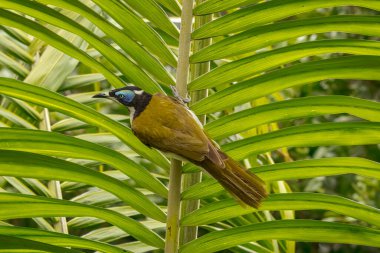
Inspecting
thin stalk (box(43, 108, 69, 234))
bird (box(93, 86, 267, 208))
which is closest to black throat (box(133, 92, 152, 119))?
bird (box(93, 86, 267, 208))

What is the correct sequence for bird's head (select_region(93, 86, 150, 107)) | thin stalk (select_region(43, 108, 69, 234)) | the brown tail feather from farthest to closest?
thin stalk (select_region(43, 108, 69, 234)), bird's head (select_region(93, 86, 150, 107)), the brown tail feather

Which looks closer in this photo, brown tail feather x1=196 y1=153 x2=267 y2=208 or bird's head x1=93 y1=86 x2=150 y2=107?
brown tail feather x1=196 y1=153 x2=267 y2=208

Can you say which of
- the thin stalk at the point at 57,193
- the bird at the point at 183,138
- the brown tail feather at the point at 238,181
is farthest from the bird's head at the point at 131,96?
the thin stalk at the point at 57,193

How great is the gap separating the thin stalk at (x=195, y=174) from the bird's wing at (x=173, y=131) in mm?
67

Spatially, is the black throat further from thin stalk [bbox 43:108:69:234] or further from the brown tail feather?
thin stalk [bbox 43:108:69:234]

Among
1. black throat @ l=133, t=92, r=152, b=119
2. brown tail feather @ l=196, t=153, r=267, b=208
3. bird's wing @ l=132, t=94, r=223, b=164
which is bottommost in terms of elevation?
brown tail feather @ l=196, t=153, r=267, b=208

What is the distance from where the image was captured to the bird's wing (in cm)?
105

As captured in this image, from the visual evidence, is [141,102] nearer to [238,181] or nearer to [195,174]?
[195,174]

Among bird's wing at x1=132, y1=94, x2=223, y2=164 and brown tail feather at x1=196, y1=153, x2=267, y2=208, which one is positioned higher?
bird's wing at x1=132, y1=94, x2=223, y2=164

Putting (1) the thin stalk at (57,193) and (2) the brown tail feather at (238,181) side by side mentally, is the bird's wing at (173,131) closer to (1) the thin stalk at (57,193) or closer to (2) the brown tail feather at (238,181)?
(2) the brown tail feather at (238,181)

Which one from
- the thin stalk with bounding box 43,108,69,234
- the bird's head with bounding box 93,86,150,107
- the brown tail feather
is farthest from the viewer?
the thin stalk with bounding box 43,108,69,234

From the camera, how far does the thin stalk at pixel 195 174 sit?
1162 mm

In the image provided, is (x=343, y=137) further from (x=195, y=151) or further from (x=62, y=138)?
(x=62, y=138)

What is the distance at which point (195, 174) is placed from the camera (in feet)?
3.88
